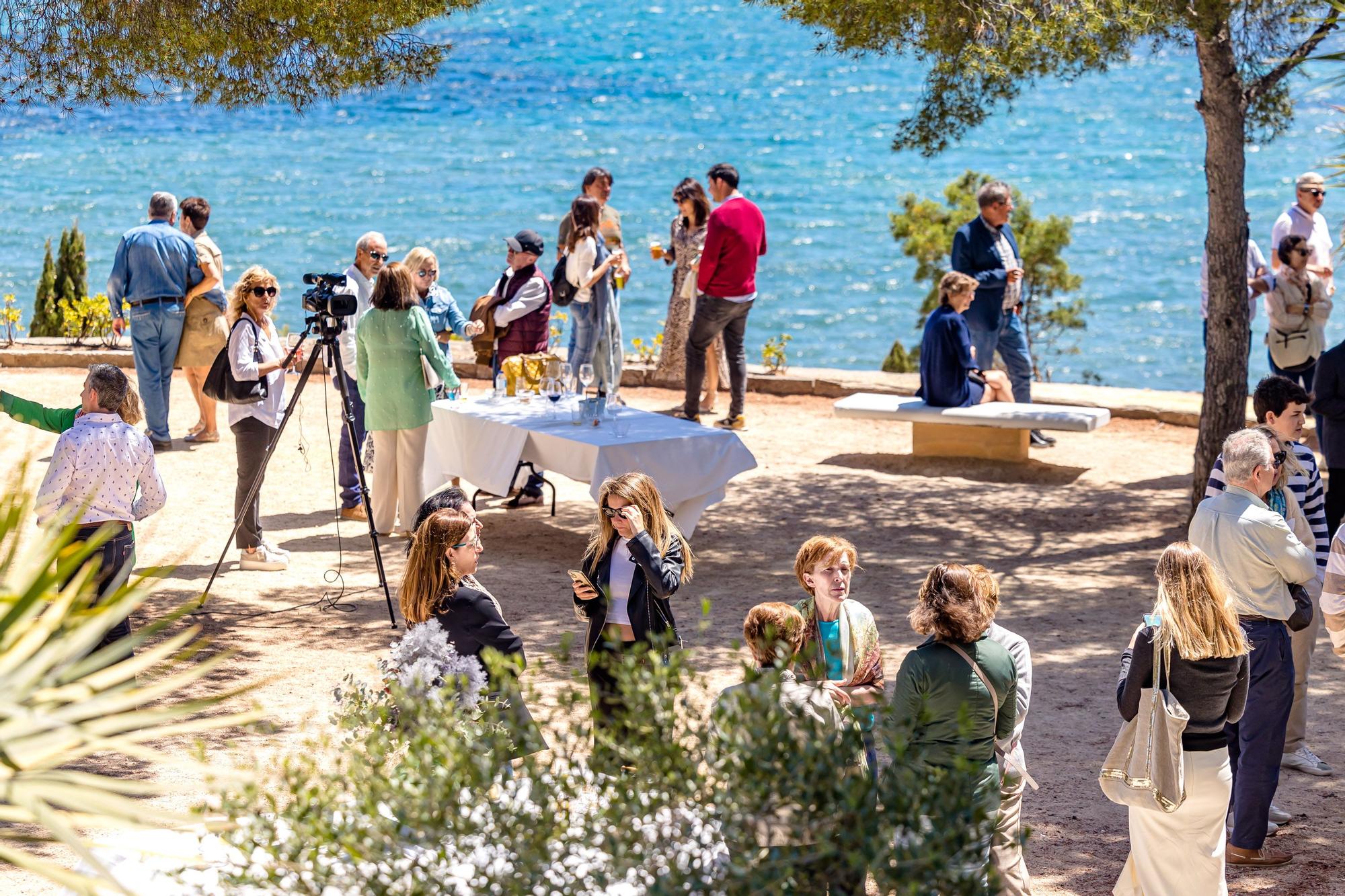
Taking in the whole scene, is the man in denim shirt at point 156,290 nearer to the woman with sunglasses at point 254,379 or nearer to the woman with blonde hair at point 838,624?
the woman with sunglasses at point 254,379

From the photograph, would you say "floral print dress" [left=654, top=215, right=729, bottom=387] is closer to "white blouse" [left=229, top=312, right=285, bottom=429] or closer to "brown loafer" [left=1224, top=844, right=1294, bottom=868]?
"white blouse" [left=229, top=312, right=285, bottom=429]

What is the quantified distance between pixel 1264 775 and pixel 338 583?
14.9 ft

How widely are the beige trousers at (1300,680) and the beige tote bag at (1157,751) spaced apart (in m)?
1.41

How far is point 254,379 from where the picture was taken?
6.98m

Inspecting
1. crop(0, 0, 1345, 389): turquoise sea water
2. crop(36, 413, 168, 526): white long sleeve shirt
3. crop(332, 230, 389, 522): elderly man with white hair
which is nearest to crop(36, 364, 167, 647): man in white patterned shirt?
crop(36, 413, 168, 526): white long sleeve shirt

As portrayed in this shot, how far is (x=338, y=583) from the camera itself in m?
7.23

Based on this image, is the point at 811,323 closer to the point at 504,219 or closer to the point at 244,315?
the point at 504,219

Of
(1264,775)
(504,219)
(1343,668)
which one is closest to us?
(1264,775)

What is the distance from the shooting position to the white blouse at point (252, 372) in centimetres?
699

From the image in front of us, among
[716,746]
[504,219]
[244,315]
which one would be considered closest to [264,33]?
[244,315]

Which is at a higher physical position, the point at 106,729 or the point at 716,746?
the point at 106,729

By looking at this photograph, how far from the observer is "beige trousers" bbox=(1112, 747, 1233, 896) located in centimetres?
387

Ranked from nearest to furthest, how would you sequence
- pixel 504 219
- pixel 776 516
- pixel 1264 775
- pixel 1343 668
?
pixel 1264 775
pixel 1343 668
pixel 776 516
pixel 504 219

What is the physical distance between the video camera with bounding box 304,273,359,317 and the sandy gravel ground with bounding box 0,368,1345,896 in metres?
1.25
